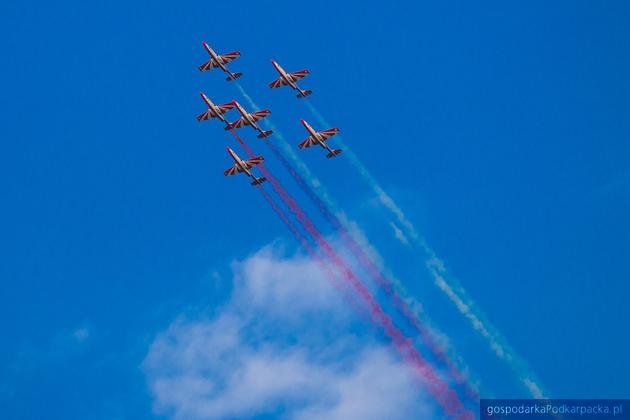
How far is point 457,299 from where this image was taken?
147 metres

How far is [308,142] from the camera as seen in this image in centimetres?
15775

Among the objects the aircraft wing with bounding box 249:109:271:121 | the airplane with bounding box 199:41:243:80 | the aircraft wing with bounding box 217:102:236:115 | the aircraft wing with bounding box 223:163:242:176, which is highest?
the airplane with bounding box 199:41:243:80

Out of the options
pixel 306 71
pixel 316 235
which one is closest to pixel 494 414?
pixel 316 235

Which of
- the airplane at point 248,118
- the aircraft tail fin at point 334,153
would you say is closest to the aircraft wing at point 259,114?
the airplane at point 248,118

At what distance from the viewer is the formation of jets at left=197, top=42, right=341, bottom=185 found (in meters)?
156

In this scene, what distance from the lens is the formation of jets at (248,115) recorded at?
15612 centimetres

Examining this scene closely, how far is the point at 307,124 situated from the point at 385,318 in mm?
26463

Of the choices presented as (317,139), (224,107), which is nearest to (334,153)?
(317,139)

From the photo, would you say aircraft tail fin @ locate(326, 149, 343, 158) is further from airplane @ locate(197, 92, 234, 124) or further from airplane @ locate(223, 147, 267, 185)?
airplane @ locate(197, 92, 234, 124)

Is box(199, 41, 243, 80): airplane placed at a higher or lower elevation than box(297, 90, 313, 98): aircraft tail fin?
higher

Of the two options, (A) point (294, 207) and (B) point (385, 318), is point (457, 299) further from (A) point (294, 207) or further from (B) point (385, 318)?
(A) point (294, 207)

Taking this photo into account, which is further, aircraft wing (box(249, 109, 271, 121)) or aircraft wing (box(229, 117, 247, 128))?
aircraft wing (box(249, 109, 271, 121))

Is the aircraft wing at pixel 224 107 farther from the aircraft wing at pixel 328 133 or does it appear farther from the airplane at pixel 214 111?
the aircraft wing at pixel 328 133

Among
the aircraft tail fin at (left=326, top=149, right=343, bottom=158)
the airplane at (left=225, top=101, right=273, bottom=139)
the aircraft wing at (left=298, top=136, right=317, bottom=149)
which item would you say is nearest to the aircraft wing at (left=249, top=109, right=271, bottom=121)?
the airplane at (left=225, top=101, right=273, bottom=139)
